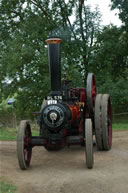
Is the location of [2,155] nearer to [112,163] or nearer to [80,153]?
[80,153]

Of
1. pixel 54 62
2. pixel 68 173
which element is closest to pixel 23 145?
pixel 68 173

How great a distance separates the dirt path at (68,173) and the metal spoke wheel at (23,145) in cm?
16

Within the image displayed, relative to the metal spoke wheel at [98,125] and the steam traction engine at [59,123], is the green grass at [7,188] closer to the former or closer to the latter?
the steam traction engine at [59,123]

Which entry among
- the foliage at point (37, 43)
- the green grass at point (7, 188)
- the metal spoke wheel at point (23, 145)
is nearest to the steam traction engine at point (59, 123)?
the metal spoke wheel at point (23, 145)

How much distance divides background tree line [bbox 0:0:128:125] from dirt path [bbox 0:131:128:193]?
22.2 ft

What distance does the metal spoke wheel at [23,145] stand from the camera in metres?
4.93

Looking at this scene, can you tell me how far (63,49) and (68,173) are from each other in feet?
33.9

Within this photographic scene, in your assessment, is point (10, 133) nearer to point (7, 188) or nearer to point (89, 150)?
point (89, 150)

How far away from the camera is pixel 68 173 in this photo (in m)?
4.77

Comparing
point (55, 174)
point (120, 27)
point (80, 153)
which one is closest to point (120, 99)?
point (120, 27)

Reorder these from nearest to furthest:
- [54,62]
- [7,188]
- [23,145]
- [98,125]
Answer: [7,188]
[23,145]
[54,62]
[98,125]

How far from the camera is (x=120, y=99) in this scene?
518 inches

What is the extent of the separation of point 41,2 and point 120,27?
4.78 meters

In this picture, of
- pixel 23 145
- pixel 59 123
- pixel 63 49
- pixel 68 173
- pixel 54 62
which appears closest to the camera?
pixel 68 173
